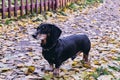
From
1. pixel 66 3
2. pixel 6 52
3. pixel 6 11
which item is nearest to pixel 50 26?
pixel 6 52

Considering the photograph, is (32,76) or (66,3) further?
(66,3)

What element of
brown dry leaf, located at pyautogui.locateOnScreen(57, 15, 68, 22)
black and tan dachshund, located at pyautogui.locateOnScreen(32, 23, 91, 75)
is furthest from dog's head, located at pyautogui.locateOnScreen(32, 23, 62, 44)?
brown dry leaf, located at pyautogui.locateOnScreen(57, 15, 68, 22)

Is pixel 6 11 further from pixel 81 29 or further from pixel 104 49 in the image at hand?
pixel 104 49

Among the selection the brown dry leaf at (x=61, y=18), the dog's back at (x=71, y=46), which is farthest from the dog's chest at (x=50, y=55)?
the brown dry leaf at (x=61, y=18)

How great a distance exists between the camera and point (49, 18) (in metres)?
9.88

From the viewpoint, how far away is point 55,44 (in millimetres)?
4625

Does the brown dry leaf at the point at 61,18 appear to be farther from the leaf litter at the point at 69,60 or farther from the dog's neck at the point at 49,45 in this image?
the dog's neck at the point at 49,45

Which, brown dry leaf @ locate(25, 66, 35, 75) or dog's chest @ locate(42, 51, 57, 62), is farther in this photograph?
brown dry leaf @ locate(25, 66, 35, 75)

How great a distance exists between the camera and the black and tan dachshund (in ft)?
14.7

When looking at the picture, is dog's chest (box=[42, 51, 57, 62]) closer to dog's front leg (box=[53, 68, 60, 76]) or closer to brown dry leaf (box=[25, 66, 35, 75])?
dog's front leg (box=[53, 68, 60, 76])

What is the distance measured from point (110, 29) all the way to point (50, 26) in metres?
5.11

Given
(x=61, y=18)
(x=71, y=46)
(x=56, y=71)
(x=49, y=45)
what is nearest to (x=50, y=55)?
(x=49, y=45)

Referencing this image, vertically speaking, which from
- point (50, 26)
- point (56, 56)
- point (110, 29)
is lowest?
point (110, 29)

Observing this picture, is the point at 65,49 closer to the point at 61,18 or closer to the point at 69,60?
the point at 69,60
